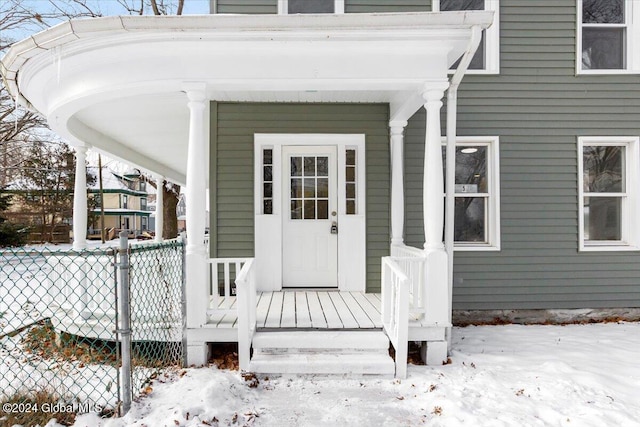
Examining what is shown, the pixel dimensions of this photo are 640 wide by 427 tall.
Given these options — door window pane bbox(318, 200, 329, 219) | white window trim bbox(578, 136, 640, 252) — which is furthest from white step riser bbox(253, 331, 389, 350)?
white window trim bbox(578, 136, 640, 252)

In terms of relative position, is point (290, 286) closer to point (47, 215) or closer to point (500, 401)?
point (500, 401)

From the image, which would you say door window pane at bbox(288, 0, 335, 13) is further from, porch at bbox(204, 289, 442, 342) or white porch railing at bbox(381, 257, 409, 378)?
porch at bbox(204, 289, 442, 342)

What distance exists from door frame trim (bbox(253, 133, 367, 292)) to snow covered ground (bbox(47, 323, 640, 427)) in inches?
62.0

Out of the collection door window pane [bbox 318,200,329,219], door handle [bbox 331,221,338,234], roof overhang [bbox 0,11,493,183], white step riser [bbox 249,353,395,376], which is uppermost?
roof overhang [bbox 0,11,493,183]

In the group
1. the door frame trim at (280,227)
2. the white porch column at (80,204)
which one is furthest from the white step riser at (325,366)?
the white porch column at (80,204)

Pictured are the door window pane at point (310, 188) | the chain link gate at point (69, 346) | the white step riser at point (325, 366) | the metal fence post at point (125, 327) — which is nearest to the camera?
the metal fence post at point (125, 327)

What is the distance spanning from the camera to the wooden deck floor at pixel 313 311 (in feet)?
10.9

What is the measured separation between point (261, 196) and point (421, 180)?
2.02 meters

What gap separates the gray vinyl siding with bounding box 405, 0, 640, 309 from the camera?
4672 mm

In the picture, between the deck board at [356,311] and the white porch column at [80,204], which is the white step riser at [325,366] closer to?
the deck board at [356,311]

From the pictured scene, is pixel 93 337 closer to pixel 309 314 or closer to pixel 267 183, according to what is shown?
pixel 309 314

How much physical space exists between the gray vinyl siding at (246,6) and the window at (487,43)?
2.04 metres

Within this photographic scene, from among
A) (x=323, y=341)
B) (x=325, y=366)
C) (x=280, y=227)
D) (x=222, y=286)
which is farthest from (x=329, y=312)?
(x=222, y=286)

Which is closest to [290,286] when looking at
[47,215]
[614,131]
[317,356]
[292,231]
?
[292,231]
